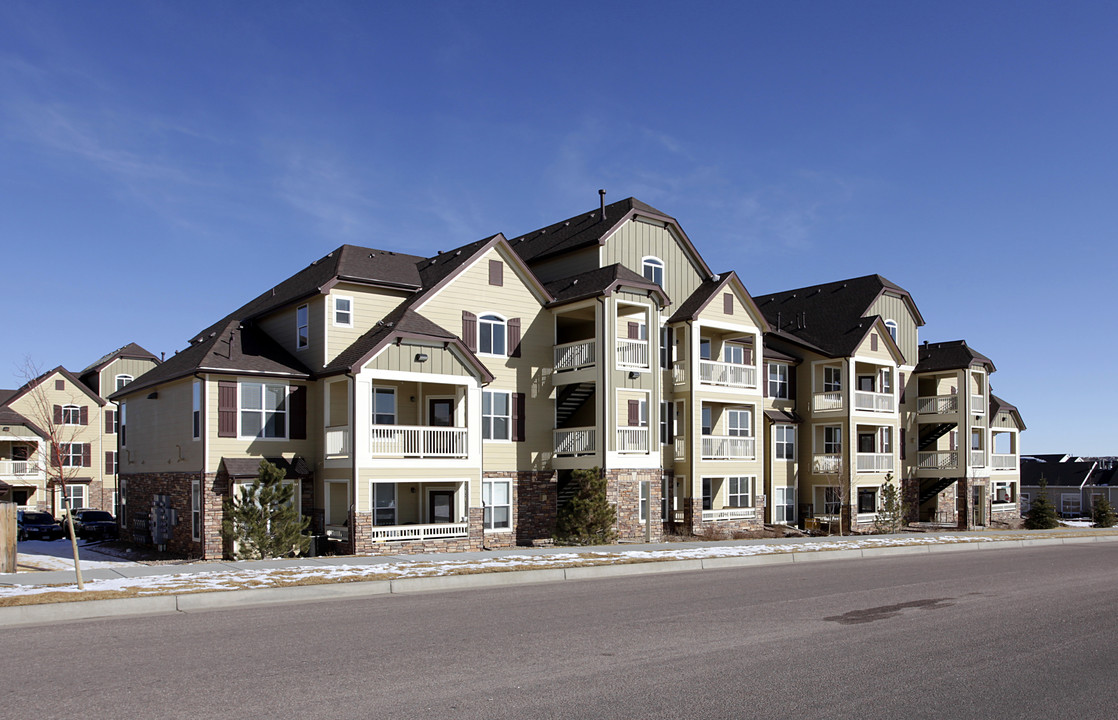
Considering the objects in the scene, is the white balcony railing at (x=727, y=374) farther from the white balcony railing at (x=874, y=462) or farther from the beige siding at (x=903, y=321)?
the beige siding at (x=903, y=321)

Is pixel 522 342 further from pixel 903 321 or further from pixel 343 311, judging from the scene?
→ pixel 903 321

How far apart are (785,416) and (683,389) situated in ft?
25.8

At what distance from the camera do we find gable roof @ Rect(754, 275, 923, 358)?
42562 millimetres

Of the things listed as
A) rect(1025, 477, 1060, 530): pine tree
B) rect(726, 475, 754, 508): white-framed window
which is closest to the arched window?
rect(726, 475, 754, 508): white-framed window

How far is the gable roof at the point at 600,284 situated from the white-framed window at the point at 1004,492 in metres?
33.5

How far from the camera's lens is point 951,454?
4644 cm

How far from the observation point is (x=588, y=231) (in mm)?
35562

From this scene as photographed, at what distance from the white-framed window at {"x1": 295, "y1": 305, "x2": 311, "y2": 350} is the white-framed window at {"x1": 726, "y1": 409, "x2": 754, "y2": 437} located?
17.5 m

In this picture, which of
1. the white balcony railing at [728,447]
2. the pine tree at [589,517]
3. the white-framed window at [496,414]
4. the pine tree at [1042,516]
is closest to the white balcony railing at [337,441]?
the white-framed window at [496,414]

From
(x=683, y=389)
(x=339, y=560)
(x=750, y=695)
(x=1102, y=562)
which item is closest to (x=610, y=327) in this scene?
(x=683, y=389)

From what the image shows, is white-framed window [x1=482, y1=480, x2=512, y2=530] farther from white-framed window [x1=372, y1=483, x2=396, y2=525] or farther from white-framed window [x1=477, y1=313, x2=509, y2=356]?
white-framed window [x1=477, y1=313, x2=509, y2=356]

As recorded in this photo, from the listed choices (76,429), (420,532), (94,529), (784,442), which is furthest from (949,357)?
(76,429)

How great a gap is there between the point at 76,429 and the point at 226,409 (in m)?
29.4

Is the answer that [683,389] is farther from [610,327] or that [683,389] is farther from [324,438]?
[324,438]
